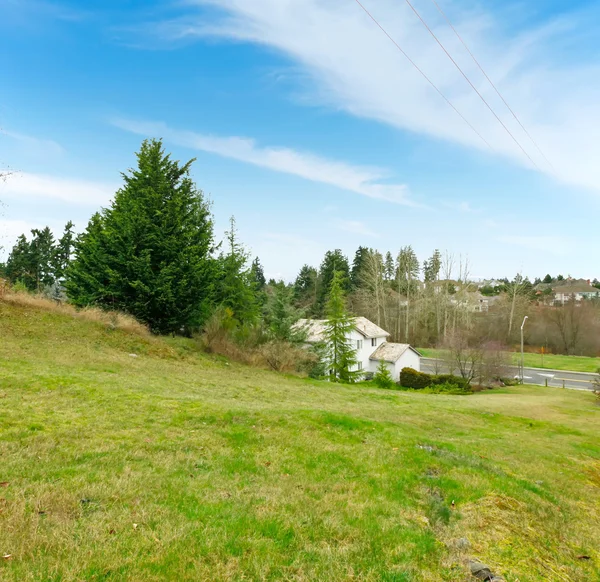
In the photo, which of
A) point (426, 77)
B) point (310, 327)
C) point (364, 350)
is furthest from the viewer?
point (364, 350)

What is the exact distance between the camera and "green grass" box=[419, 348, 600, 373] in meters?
43.0

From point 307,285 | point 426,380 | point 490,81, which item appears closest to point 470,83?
point 490,81

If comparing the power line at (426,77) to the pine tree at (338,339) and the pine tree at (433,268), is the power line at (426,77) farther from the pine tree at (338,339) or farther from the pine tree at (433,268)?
the pine tree at (433,268)

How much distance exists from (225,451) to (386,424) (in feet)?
16.2

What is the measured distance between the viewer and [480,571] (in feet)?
11.6

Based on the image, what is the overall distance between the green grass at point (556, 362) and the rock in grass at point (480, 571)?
130ft

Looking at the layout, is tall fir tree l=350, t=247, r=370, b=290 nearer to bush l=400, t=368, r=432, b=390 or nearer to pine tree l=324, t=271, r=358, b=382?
bush l=400, t=368, r=432, b=390

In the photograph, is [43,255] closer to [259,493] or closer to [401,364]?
[401,364]

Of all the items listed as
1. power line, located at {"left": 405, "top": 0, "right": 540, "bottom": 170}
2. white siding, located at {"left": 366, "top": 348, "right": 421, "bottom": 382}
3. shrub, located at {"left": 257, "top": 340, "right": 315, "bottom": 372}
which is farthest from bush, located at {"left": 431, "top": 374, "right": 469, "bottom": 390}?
power line, located at {"left": 405, "top": 0, "right": 540, "bottom": 170}

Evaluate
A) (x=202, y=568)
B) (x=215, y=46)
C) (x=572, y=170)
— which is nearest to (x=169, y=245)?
(x=215, y=46)

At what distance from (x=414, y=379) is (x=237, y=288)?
18550 millimetres

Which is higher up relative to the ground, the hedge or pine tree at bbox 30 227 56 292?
pine tree at bbox 30 227 56 292

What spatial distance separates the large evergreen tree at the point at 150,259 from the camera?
→ 2231 centimetres

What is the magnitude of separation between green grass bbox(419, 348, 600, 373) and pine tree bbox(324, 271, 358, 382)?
49.0ft
